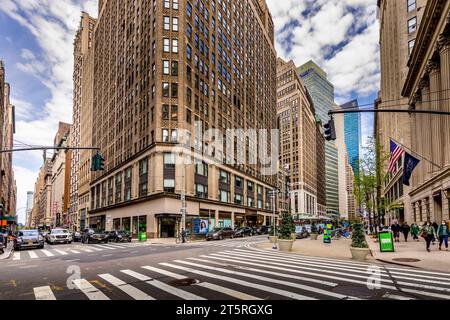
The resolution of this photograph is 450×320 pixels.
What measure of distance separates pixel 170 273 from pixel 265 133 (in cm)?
7774

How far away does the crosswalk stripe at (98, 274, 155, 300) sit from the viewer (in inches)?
315

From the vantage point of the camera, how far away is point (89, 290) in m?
8.91

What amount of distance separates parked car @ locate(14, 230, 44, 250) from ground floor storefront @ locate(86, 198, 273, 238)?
16782 millimetres

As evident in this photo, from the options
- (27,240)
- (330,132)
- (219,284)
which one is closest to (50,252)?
(27,240)

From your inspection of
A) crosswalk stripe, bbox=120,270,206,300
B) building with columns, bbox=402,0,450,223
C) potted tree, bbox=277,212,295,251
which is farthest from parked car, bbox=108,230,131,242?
building with columns, bbox=402,0,450,223

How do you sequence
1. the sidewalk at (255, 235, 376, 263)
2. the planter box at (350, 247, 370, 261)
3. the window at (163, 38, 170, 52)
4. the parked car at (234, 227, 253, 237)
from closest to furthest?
the planter box at (350, 247, 370, 261) → the sidewalk at (255, 235, 376, 263) → the parked car at (234, 227, 253, 237) → the window at (163, 38, 170, 52)

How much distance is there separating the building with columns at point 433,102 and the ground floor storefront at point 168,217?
86.8ft

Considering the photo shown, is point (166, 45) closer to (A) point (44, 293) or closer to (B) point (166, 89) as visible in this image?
(B) point (166, 89)

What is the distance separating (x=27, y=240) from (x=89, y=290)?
2272cm

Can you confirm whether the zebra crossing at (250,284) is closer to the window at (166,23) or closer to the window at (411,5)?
the window at (166,23)

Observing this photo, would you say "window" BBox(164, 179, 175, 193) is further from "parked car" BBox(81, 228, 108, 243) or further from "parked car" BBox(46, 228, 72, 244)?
"parked car" BBox(46, 228, 72, 244)

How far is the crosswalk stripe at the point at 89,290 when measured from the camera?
26.7 feet

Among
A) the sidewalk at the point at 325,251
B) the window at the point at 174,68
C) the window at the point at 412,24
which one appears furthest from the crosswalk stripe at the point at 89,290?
the window at the point at 412,24
